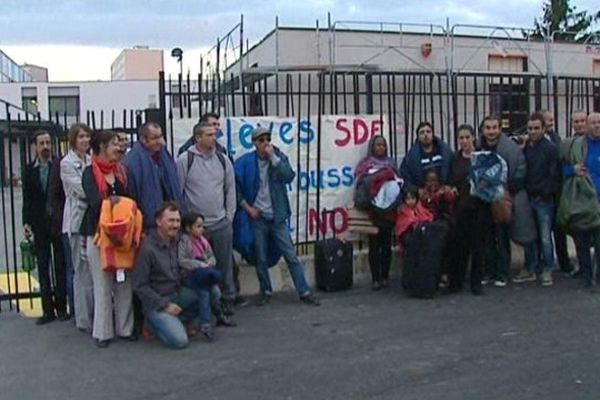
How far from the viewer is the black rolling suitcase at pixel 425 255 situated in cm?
803

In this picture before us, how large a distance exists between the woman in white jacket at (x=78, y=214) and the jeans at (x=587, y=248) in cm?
495

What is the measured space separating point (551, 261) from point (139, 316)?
440 centimetres

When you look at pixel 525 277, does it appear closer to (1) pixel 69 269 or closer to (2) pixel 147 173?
(2) pixel 147 173

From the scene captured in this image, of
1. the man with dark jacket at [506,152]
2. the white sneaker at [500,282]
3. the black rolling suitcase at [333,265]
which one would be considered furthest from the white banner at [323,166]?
the white sneaker at [500,282]

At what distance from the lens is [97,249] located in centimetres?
661

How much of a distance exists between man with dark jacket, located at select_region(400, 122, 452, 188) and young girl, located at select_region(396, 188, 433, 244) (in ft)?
0.76

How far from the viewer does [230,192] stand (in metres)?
7.52

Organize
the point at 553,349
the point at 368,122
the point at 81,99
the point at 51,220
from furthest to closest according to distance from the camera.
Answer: the point at 81,99, the point at 368,122, the point at 51,220, the point at 553,349

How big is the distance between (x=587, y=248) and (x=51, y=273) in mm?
5421

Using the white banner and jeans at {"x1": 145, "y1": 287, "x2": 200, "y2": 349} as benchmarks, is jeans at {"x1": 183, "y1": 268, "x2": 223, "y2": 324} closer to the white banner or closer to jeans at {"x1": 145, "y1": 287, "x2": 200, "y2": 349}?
jeans at {"x1": 145, "y1": 287, "x2": 200, "y2": 349}

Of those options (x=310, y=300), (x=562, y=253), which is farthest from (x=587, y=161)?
(x=310, y=300)

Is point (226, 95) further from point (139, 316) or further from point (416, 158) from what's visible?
point (139, 316)

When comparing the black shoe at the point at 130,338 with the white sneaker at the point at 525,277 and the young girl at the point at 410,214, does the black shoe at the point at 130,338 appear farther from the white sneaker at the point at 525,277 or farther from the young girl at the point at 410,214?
the white sneaker at the point at 525,277

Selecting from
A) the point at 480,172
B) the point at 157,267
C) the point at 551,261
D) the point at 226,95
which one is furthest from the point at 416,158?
the point at 157,267
